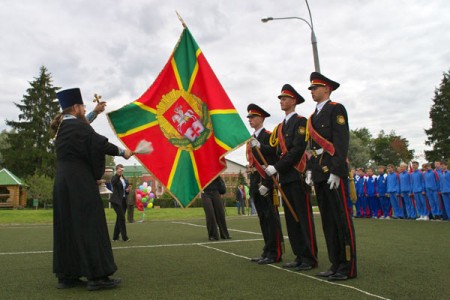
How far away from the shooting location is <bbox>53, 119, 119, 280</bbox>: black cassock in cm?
503

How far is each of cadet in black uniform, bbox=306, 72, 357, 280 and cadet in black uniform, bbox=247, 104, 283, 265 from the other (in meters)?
1.11

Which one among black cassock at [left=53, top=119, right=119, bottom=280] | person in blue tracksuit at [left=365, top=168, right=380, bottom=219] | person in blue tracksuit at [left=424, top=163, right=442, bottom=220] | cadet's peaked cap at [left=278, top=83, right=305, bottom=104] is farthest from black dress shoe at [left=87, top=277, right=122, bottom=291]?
person in blue tracksuit at [left=365, top=168, right=380, bottom=219]

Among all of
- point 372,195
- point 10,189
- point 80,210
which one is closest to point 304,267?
point 80,210

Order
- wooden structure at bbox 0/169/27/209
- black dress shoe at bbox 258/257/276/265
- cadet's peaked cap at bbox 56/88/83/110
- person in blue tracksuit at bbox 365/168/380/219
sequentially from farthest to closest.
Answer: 1. wooden structure at bbox 0/169/27/209
2. person in blue tracksuit at bbox 365/168/380/219
3. black dress shoe at bbox 258/257/276/265
4. cadet's peaked cap at bbox 56/88/83/110

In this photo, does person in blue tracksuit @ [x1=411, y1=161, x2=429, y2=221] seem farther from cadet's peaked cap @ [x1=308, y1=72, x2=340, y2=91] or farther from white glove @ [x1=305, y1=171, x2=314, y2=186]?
cadet's peaked cap @ [x1=308, y1=72, x2=340, y2=91]

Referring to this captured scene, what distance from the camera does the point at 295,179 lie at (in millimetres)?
6172

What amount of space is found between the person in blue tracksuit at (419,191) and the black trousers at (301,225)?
11.2 metres

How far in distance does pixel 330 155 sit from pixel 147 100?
9.84 ft

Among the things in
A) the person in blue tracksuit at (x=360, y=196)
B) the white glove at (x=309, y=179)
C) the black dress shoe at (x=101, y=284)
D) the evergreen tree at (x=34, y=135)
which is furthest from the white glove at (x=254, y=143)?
the evergreen tree at (x=34, y=135)

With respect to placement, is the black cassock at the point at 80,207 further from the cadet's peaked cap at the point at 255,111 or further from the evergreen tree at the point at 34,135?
the evergreen tree at the point at 34,135

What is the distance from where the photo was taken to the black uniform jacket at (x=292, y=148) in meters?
6.05

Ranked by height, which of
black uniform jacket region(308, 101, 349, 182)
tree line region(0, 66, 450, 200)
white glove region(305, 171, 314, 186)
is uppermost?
tree line region(0, 66, 450, 200)

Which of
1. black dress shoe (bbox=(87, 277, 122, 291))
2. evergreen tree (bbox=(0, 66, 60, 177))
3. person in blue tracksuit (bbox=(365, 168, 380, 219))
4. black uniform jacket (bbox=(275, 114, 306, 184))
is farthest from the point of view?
evergreen tree (bbox=(0, 66, 60, 177))

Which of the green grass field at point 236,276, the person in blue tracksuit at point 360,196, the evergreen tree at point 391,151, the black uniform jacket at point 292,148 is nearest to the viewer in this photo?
the green grass field at point 236,276
